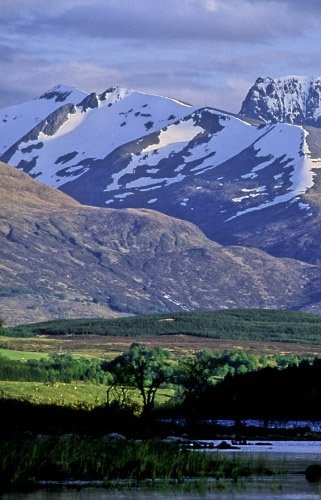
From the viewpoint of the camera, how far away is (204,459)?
293 feet

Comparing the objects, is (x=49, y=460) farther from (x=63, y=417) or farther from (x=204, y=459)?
(x=63, y=417)

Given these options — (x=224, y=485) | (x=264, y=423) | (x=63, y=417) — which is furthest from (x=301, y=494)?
(x=264, y=423)

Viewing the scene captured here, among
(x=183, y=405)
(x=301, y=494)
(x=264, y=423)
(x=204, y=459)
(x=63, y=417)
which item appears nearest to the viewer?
(x=301, y=494)

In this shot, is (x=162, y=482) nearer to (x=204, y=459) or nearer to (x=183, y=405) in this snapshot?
(x=204, y=459)

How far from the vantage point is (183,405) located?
196125 mm

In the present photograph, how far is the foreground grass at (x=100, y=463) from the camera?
78812mm

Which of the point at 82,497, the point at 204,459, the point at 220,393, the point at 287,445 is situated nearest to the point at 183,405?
the point at 220,393

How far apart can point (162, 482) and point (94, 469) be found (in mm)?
3451

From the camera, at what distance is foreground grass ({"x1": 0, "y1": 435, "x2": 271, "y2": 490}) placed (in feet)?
259

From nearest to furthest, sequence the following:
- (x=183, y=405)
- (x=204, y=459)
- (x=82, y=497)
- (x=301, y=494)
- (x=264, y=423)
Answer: (x=82, y=497) → (x=301, y=494) → (x=204, y=459) → (x=264, y=423) → (x=183, y=405)

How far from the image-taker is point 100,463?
83562 millimetres

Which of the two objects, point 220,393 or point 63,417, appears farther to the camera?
point 220,393

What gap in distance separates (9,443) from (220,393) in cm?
11411

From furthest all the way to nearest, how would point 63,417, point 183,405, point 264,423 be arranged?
point 183,405
point 264,423
point 63,417
